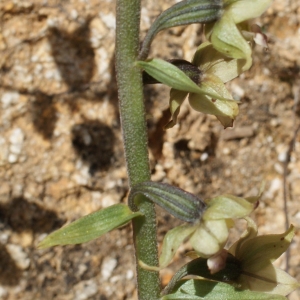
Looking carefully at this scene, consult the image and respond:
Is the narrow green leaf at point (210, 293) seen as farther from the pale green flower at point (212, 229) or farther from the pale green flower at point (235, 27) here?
the pale green flower at point (235, 27)

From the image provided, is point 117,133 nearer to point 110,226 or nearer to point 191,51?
point 191,51

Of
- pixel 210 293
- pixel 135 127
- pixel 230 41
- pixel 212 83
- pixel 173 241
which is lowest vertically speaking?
pixel 210 293

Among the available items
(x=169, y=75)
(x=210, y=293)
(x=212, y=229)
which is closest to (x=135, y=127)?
(x=169, y=75)

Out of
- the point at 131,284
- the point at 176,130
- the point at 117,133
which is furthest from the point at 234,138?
the point at 131,284

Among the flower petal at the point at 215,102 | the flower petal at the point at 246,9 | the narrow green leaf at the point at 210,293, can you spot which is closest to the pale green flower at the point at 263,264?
the narrow green leaf at the point at 210,293

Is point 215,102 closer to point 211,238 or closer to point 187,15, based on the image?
point 187,15

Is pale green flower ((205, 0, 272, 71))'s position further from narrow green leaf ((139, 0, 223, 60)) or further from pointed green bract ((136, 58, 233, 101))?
pointed green bract ((136, 58, 233, 101))

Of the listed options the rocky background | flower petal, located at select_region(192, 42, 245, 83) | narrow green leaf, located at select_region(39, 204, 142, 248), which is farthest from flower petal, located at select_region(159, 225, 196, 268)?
the rocky background
